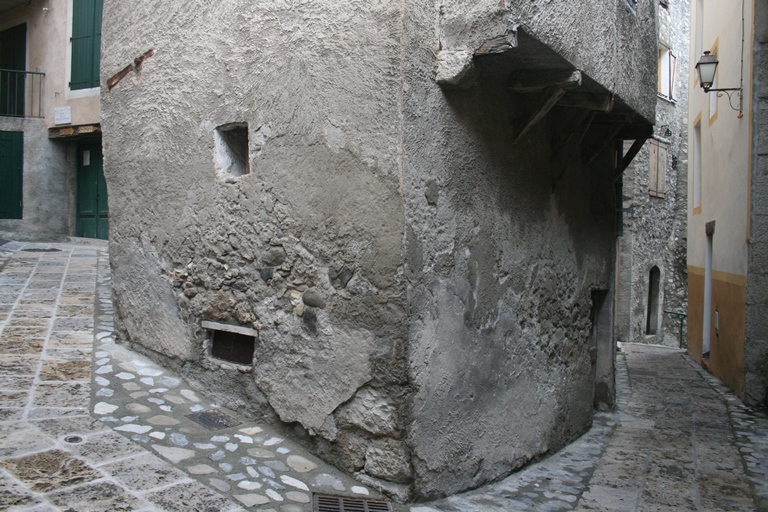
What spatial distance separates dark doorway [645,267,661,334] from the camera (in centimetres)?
1700

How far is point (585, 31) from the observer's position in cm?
423

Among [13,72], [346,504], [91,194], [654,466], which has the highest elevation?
[13,72]

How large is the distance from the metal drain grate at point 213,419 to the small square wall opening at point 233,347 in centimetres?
36

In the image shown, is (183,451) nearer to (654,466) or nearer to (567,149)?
(654,466)

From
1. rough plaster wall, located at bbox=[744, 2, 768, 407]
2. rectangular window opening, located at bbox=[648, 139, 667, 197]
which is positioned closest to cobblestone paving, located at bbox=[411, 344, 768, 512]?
rough plaster wall, located at bbox=[744, 2, 768, 407]

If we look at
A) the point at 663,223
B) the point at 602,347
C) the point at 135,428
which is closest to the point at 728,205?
the point at 602,347

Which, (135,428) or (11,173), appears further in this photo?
(11,173)

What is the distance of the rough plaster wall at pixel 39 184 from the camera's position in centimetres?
1231

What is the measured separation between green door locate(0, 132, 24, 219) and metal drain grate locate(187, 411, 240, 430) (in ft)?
32.9

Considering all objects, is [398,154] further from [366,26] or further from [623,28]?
[623,28]

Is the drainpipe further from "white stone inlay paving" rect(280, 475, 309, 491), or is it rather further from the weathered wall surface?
"white stone inlay paving" rect(280, 475, 309, 491)

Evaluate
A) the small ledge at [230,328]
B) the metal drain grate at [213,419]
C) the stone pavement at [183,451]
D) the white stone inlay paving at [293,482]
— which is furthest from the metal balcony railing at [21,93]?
the white stone inlay paving at [293,482]

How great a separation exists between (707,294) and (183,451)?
888cm

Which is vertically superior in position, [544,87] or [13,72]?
[13,72]
